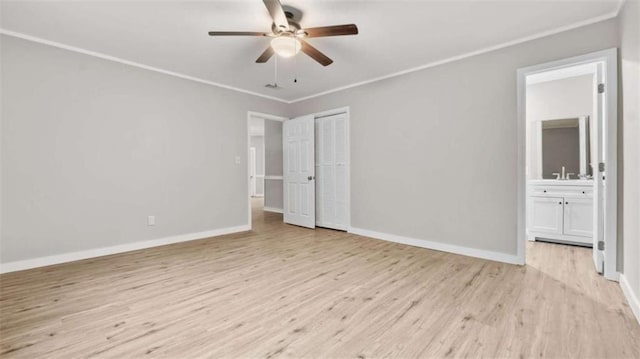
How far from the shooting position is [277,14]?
7.45 ft

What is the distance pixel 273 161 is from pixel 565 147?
5.68 m

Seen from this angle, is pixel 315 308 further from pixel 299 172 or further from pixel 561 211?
pixel 561 211

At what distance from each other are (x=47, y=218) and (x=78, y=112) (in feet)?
4.18

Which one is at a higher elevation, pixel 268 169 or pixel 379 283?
pixel 268 169

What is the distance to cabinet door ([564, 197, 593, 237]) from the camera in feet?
12.6

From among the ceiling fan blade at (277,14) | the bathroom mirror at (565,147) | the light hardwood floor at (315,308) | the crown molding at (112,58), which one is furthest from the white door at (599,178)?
the crown molding at (112,58)

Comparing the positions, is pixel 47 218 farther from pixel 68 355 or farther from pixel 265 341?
pixel 265 341

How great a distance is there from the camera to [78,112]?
344cm

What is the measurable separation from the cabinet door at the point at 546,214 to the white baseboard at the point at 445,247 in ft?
4.81

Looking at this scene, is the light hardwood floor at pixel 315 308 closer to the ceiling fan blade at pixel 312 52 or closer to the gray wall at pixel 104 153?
the gray wall at pixel 104 153

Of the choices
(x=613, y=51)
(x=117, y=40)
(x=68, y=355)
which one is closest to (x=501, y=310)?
(x=613, y=51)

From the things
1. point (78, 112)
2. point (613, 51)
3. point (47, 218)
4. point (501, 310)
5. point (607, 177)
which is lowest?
point (501, 310)

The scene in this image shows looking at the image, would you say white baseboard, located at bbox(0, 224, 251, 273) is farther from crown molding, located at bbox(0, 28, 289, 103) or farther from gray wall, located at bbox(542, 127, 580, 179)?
gray wall, located at bbox(542, 127, 580, 179)

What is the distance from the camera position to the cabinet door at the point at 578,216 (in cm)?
385
